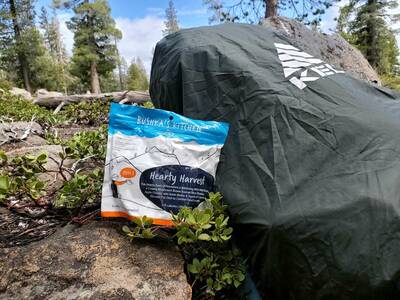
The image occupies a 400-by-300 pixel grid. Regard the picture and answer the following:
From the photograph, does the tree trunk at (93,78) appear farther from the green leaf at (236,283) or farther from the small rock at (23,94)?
the green leaf at (236,283)

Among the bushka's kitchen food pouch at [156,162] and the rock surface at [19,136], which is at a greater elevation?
the bushka's kitchen food pouch at [156,162]

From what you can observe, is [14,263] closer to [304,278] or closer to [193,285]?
[193,285]

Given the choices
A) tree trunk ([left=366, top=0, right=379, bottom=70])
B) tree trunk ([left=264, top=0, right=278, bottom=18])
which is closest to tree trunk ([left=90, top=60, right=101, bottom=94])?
tree trunk ([left=264, top=0, right=278, bottom=18])

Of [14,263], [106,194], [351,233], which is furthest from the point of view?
[106,194]

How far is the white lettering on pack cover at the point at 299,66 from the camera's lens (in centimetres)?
149

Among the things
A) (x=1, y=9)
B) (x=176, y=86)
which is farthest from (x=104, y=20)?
(x=176, y=86)

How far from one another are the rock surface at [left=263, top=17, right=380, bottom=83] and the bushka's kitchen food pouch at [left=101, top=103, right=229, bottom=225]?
2544 mm

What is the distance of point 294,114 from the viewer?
1340mm

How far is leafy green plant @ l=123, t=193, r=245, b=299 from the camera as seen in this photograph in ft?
3.78

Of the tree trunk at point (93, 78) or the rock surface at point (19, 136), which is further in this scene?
the tree trunk at point (93, 78)

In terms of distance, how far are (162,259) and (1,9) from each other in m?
26.2

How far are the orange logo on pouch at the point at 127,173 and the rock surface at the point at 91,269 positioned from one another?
24cm

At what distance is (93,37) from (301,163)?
23.3 m

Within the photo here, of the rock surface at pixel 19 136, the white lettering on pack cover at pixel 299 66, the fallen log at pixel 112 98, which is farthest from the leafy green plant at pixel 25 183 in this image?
the fallen log at pixel 112 98
